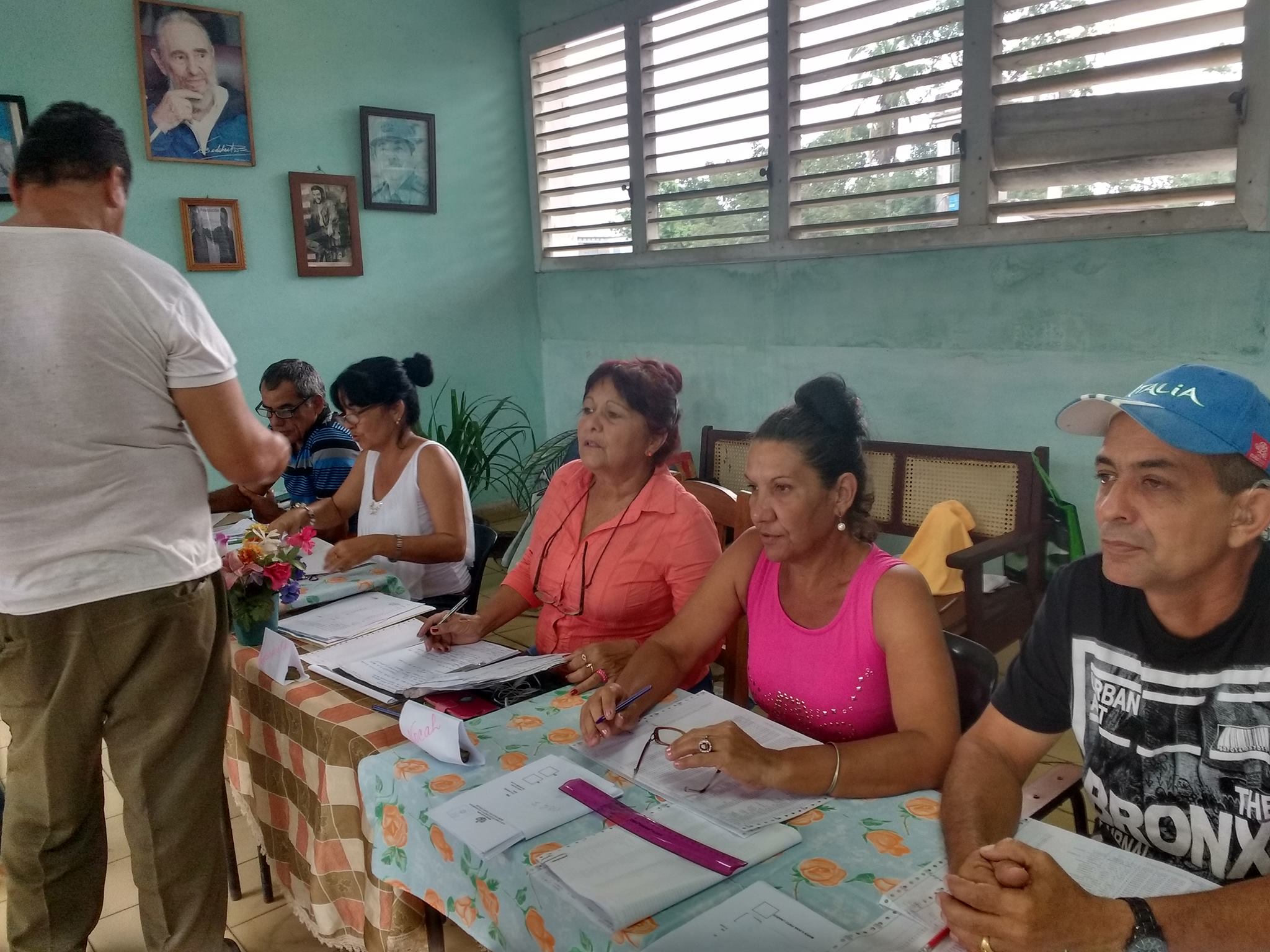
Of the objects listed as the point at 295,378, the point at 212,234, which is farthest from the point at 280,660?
the point at 212,234

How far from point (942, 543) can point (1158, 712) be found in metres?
2.14

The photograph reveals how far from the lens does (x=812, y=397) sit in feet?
5.37

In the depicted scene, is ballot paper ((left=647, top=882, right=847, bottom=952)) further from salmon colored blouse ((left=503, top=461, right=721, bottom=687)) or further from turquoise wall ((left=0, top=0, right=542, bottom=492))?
turquoise wall ((left=0, top=0, right=542, bottom=492))

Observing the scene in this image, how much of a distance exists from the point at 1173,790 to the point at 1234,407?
1.61 feet

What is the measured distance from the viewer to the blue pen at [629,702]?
1.41 metres

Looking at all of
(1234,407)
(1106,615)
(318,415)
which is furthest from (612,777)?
(318,415)

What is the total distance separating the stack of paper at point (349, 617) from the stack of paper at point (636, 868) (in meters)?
1.04

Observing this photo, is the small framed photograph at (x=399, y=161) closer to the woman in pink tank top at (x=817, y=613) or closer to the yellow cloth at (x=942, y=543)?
the yellow cloth at (x=942, y=543)

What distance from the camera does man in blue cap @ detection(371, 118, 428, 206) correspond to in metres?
4.84

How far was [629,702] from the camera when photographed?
148 centimetres

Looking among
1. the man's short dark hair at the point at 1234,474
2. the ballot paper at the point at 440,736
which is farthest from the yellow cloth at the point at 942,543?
the ballot paper at the point at 440,736

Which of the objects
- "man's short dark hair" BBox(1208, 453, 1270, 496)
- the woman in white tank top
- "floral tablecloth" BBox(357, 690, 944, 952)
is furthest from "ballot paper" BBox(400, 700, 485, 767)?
the woman in white tank top

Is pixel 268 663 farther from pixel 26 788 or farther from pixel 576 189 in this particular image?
pixel 576 189

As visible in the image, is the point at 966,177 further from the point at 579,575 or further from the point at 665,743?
the point at 665,743
